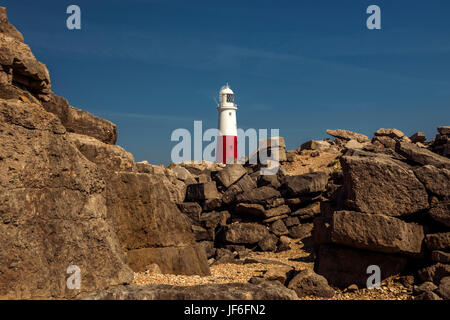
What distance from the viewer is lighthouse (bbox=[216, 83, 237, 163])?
46000mm

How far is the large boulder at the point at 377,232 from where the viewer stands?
944 centimetres

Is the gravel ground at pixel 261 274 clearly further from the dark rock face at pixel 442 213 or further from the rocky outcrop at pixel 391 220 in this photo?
the dark rock face at pixel 442 213

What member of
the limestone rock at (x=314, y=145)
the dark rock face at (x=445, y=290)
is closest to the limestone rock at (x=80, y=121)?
the dark rock face at (x=445, y=290)

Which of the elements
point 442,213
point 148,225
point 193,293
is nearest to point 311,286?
point 442,213

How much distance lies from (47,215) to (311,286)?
19.6ft

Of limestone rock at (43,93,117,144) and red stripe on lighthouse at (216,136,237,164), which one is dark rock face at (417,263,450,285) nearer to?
limestone rock at (43,93,117,144)

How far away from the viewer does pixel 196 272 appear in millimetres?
11008

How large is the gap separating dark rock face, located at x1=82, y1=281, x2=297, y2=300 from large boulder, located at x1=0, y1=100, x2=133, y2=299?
2.64 feet

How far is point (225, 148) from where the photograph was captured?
46031mm

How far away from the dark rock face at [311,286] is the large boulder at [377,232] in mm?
1111

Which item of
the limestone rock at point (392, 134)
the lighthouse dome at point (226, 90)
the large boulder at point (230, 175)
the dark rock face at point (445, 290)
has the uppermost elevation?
the lighthouse dome at point (226, 90)

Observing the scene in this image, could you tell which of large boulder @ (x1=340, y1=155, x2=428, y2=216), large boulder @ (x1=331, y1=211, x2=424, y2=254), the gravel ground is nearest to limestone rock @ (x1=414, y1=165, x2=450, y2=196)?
large boulder @ (x1=340, y1=155, x2=428, y2=216)

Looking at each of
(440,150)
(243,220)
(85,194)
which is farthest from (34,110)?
(440,150)

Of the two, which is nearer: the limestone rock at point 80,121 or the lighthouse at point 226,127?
the limestone rock at point 80,121
